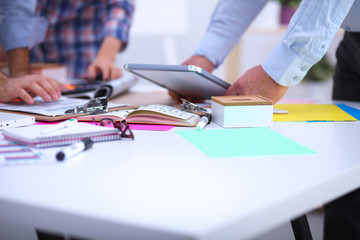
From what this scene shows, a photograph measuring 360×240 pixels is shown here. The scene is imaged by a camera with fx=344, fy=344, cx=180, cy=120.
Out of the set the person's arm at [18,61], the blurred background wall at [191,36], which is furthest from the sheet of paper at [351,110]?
the blurred background wall at [191,36]

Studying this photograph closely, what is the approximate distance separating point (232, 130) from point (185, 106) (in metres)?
0.19

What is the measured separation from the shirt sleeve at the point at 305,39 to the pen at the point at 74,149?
0.46m

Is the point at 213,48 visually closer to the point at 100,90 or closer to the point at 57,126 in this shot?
the point at 100,90

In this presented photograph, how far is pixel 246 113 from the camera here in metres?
0.70

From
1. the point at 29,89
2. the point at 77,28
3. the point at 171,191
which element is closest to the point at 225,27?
the point at 29,89

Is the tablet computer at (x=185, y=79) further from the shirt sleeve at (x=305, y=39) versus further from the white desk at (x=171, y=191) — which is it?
the white desk at (x=171, y=191)

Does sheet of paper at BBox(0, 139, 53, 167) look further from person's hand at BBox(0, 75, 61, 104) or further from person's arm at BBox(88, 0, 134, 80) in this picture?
person's arm at BBox(88, 0, 134, 80)

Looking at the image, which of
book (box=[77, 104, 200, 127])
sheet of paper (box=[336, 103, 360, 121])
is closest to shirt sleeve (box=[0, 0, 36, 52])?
book (box=[77, 104, 200, 127])

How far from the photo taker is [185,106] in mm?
836

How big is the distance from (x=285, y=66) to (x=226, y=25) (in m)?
0.43

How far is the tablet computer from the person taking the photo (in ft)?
2.57

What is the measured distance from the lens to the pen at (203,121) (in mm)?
685

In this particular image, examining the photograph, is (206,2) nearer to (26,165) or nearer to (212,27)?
(212,27)

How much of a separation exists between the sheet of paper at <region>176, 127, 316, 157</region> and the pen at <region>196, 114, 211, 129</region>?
1cm
